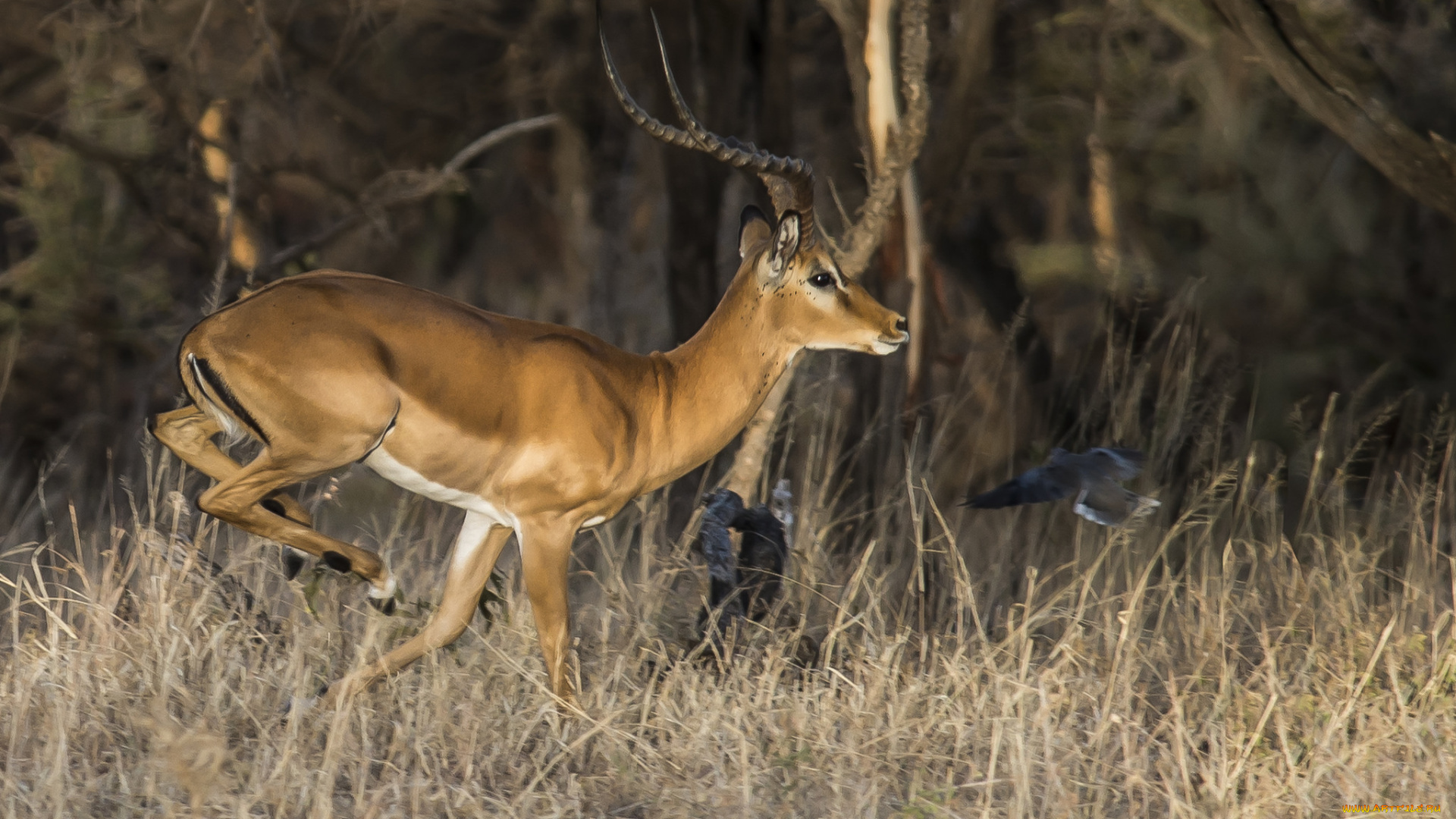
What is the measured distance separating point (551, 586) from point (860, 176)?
6422 mm

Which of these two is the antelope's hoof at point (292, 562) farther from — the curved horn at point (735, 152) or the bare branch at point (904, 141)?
the bare branch at point (904, 141)

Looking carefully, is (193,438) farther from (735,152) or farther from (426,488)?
(735,152)

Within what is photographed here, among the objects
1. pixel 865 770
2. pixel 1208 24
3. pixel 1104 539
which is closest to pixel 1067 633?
pixel 865 770

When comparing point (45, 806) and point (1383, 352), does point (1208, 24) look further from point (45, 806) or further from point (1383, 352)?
point (45, 806)

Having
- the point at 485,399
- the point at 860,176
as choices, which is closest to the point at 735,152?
the point at 485,399

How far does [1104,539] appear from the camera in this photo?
20.9 feet

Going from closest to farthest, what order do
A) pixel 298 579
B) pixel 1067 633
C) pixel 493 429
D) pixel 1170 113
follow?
pixel 493 429 < pixel 1067 633 < pixel 298 579 < pixel 1170 113

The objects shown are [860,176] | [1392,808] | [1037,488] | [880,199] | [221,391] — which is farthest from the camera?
[860,176]

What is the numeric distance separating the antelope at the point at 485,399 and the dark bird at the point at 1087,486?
60 cm

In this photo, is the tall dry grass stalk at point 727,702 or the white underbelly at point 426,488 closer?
the tall dry grass stalk at point 727,702

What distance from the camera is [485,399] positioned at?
4.01 metres

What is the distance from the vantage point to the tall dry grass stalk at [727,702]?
11.8 ft

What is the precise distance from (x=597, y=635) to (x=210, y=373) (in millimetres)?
1679

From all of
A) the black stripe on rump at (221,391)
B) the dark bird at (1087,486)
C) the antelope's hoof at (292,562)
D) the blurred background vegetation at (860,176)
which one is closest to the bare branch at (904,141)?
the blurred background vegetation at (860,176)
